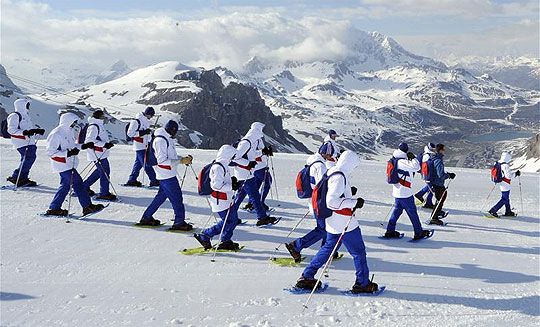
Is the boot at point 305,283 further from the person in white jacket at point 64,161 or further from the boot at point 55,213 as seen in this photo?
the boot at point 55,213

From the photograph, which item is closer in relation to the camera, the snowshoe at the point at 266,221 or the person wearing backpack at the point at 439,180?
the snowshoe at the point at 266,221

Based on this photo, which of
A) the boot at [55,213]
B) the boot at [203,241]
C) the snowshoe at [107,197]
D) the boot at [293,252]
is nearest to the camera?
the boot at [293,252]

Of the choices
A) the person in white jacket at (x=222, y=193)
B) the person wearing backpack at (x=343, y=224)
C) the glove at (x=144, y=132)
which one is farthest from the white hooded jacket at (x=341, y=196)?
the glove at (x=144, y=132)

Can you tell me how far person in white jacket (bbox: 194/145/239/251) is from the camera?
10.2 metres

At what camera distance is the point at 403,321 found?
299 inches

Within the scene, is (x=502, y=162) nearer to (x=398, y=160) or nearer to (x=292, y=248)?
(x=398, y=160)

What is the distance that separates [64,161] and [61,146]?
0.39 metres

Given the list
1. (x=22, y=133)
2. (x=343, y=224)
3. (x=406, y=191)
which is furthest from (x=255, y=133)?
(x=22, y=133)

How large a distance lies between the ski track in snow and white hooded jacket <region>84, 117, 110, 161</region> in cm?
150

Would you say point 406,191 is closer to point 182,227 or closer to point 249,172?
point 249,172

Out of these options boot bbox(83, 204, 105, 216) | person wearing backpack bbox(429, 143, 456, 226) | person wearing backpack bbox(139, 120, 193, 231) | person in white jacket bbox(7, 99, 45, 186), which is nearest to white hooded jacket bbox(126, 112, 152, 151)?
person in white jacket bbox(7, 99, 45, 186)

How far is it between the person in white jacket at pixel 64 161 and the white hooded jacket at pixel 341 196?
23.6 ft

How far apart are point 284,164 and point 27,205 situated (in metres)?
13.2

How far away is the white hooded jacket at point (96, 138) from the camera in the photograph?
14.5 meters
